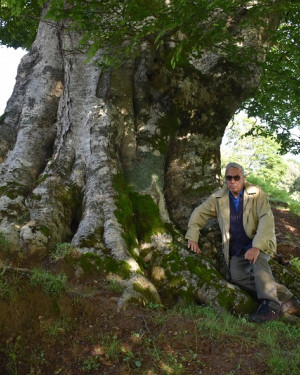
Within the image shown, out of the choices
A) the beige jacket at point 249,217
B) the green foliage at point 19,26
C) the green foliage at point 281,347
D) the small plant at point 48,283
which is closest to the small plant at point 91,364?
the small plant at point 48,283

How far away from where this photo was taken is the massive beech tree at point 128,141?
4.50m

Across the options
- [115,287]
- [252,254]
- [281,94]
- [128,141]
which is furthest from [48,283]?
[281,94]

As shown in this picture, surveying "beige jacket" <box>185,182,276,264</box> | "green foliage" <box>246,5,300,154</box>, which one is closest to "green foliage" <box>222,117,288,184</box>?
"green foliage" <box>246,5,300,154</box>

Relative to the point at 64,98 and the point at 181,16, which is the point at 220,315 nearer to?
the point at 181,16

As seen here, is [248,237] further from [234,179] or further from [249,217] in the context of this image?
[234,179]

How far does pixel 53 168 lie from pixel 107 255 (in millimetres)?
2148

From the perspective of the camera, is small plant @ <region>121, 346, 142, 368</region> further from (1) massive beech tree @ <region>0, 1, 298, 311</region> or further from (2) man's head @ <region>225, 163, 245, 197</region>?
(2) man's head @ <region>225, 163, 245, 197</region>

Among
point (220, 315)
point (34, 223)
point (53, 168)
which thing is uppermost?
point (53, 168)

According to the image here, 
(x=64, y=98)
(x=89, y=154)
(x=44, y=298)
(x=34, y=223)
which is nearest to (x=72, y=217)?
(x=34, y=223)

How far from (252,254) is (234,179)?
112cm

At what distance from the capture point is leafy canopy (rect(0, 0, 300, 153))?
4.02 m

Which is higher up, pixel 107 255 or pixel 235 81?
pixel 235 81

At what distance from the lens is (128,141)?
246 inches

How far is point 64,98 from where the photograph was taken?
260 inches
